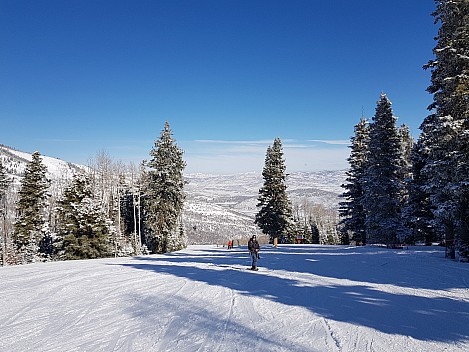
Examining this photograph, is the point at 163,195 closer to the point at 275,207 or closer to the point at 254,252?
the point at 275,207

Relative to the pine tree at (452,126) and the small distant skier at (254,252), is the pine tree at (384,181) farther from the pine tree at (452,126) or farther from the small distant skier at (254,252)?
the small distant skier at (254,252)

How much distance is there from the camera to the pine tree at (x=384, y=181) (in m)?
26.8

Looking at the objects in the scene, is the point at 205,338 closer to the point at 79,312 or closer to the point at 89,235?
the point at 79,312

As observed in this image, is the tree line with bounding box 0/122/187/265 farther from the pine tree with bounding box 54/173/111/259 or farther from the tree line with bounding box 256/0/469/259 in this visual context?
the tree line with bounding box 256/0/469/259

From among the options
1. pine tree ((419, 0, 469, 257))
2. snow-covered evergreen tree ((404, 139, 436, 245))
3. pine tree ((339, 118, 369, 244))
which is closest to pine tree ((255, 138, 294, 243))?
pine tree ((339, 118, 369, 244))

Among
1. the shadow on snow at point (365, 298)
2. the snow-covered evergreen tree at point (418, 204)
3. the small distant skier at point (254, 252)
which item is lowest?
the shadow on snow at point (365, 298)

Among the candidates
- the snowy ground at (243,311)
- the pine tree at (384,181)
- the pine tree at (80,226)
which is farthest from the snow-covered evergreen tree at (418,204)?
the pine tree at (80,226)

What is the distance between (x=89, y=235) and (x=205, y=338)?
23.4 meters

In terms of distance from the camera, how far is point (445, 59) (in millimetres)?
16297

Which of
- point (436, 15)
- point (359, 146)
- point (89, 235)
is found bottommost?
point (89, 235)

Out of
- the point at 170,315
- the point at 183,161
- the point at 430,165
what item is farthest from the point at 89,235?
the point at 430,165

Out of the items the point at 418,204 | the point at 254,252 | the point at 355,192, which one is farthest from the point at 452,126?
the point at 355,192

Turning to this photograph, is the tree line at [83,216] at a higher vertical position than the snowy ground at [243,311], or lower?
higher

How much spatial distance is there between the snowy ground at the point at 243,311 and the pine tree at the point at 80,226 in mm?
12171
